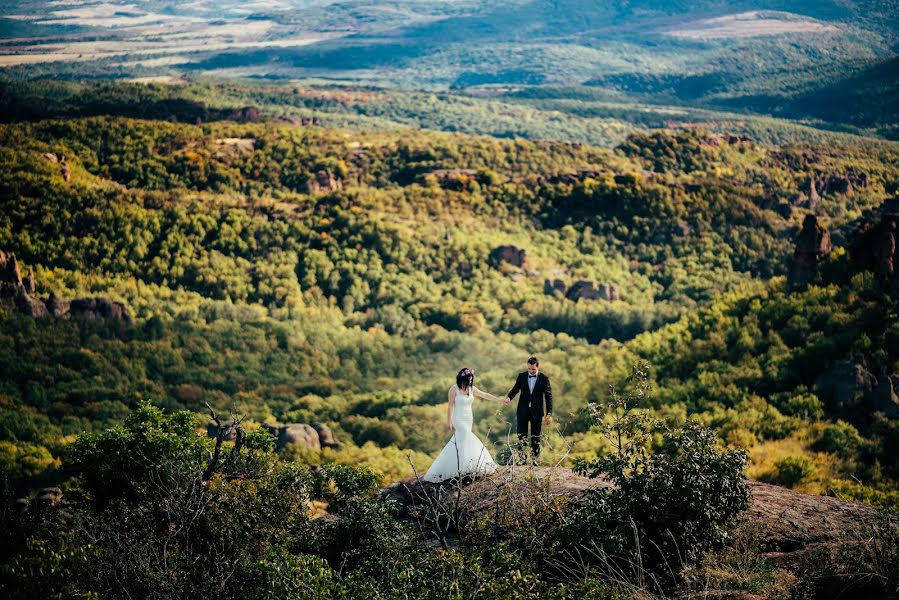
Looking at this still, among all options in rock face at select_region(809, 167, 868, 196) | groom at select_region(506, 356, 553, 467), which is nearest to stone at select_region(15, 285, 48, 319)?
groom at select_region(506, 356, 553, 467)

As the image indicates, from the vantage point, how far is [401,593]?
9711 millimetres

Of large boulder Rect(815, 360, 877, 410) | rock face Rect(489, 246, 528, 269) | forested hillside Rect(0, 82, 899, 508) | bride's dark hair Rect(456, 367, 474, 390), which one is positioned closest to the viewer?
bride's dark hair Rect(456, 367, 474, 390)

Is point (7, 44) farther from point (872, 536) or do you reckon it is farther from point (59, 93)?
point (872, 536)

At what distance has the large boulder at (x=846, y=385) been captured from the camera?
23.0m

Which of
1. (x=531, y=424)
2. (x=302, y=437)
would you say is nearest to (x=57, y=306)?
(x=302, y=437)

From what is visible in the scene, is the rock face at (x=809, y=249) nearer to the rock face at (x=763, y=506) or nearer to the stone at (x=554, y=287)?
the rock face at (x=763, y=506)

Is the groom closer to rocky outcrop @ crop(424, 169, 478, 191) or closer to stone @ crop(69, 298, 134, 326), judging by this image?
stone @ crop(69, 298, 134, 326)

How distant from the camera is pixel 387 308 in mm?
48562

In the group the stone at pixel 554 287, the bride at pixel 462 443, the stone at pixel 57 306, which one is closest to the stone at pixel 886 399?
the bride at pixel 462 443

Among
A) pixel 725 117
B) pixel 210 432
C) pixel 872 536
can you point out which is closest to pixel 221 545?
pixel 872 536

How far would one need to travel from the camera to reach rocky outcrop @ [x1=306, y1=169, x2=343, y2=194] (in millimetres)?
64375

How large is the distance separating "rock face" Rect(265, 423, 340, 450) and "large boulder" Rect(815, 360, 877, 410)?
14537mm

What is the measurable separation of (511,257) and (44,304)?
2689 cm

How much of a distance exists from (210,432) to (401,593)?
20187 mm
